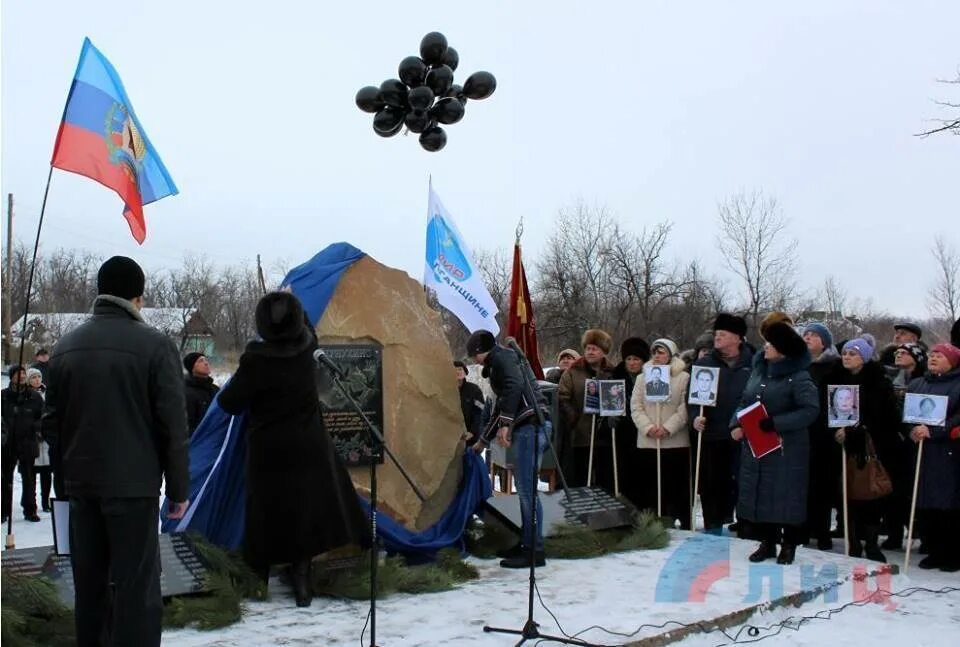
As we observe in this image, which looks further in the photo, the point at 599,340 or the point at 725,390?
the point at 599,340

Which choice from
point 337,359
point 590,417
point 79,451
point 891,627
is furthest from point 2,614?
point 590,417

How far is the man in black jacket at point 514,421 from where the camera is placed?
7137 millimetres

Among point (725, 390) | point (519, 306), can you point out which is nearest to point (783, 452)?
point (725, 390)

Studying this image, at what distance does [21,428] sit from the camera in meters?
10.1

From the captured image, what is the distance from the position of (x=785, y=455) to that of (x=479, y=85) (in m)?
5.47

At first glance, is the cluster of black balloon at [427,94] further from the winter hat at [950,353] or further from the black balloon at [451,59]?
the winter hat at [950,353]

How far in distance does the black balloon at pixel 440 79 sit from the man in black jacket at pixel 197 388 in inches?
154

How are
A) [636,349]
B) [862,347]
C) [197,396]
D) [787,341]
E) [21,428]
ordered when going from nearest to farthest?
[787,341] < [862,347] < [197,396] < [636,349] < [21,428]

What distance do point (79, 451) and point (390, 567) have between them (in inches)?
115

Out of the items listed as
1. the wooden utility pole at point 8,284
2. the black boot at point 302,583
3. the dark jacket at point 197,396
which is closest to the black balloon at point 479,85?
the dark jacket at point 197,396

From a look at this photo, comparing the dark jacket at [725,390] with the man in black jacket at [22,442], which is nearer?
the dark jacket at [725,390]

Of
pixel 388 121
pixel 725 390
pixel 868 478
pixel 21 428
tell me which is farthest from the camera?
pixel 388 121

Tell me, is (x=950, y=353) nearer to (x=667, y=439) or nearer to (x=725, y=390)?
(x=725, y=390)

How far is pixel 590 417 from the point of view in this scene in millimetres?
9945
